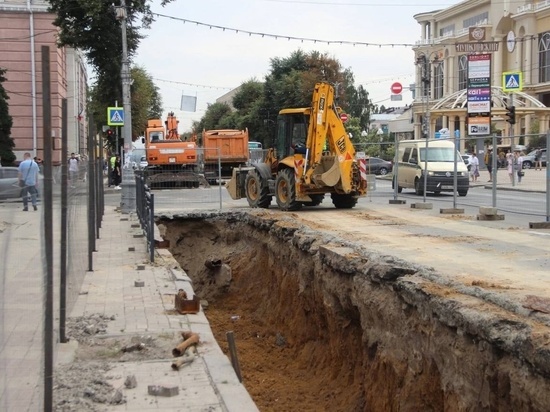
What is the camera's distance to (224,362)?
21.7 ft

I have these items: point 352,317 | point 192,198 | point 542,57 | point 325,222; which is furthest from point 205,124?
point 352,317

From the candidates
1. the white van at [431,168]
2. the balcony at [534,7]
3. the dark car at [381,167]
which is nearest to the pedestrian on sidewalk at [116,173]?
the dark car at [381,167]

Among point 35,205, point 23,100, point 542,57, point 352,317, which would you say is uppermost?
point 542,57

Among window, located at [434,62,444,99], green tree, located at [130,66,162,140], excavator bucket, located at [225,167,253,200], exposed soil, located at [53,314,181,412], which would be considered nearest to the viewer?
exposed soil, located at [53,314,181,412]

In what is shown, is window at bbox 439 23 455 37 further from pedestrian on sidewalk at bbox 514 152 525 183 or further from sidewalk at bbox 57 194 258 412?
sidewalk at bbox 57 194 258 412

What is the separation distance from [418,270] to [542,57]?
208ft

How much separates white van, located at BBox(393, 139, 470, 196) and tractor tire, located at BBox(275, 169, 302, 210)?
18.7 ft

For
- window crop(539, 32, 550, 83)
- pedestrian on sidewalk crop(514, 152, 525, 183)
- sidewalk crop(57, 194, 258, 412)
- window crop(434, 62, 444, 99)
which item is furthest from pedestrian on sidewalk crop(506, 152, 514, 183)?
window crop(434, 62, 444, 99)

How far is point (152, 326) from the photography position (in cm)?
786

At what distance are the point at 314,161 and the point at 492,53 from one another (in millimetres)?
50885

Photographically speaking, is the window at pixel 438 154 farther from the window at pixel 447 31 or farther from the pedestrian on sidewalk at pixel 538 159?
the window at pixel 447 31

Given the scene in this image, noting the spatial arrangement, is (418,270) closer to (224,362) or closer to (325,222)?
(224,362)

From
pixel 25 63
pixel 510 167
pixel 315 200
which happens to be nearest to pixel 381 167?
pixel 510 167

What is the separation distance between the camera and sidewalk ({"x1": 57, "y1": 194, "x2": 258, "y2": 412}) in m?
5.67
